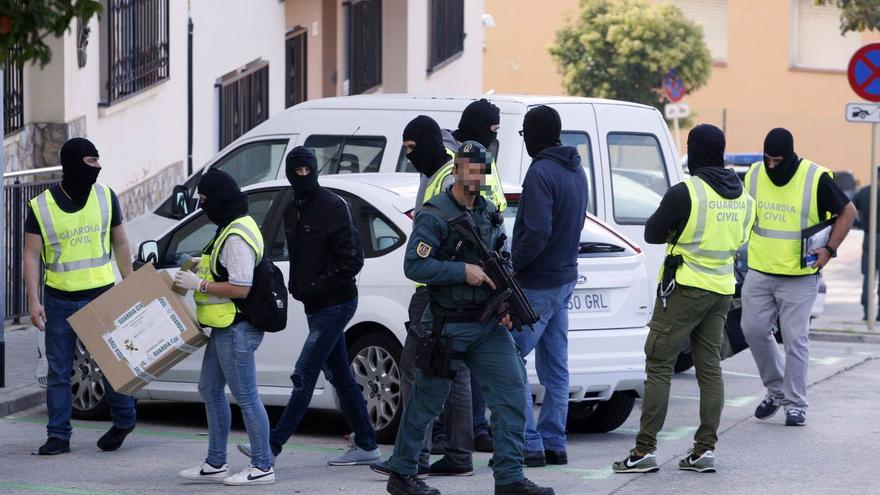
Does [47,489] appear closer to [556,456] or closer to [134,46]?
[556,456]

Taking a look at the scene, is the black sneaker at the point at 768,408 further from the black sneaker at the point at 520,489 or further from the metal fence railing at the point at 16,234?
the metal fence railing at the point at 16,234

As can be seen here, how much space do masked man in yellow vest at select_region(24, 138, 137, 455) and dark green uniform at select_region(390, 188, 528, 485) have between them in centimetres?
236

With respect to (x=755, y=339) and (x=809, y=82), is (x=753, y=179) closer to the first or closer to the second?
(x=755, y=339)

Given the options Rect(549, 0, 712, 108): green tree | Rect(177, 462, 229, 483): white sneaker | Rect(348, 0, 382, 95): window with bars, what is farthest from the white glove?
Rect(549, 0, 712, 108): green tree

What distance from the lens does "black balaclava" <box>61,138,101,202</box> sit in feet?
29.7

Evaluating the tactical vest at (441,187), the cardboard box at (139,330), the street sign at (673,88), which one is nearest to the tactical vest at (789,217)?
the tactical vest at (441,187)

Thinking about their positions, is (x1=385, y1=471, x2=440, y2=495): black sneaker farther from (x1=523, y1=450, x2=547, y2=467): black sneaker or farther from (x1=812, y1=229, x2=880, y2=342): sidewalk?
(x1=812, y1=229, x2=880, y2=342): sidewalk

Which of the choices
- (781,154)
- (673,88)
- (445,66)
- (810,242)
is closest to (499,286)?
(781,154)

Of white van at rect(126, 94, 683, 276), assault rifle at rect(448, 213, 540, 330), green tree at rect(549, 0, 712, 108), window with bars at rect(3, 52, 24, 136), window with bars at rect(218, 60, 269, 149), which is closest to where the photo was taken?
assault rifle at rect(448, 213, 540, 330)

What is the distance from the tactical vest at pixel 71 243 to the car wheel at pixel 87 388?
3.67 ft

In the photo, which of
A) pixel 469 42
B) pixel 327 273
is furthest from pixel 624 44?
pixel 327 273

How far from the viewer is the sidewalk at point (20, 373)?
11.0 m

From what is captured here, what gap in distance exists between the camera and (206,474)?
27.5 ft

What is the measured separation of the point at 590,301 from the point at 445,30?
70.0 feet
